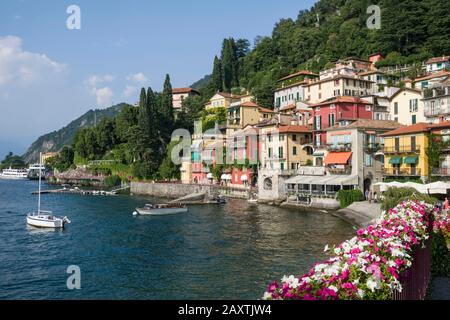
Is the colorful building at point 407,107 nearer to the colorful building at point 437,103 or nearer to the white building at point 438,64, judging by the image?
the colorful building at point 437,103

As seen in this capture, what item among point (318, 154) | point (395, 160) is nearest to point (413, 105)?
point (395, 160)

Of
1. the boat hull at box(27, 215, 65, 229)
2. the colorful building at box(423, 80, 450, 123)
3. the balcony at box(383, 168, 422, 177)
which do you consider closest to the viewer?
the boat hull at box(27, 215, 65, 229)

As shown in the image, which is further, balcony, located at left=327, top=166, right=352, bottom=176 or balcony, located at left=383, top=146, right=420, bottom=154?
balcony, located at left=327, top=166, right=352, bottom=176

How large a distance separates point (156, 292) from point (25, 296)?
681cm

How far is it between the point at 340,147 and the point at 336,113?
254 inches

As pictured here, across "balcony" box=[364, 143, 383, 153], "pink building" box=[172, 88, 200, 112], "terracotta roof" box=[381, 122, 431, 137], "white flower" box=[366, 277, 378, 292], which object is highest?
"pink building" box=[172, 88, 200, 112]

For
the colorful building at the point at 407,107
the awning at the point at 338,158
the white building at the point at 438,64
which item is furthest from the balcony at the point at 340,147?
the white building at the point at 438,64

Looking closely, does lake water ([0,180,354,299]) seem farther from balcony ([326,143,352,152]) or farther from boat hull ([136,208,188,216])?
balcony ([326,143,352,152])

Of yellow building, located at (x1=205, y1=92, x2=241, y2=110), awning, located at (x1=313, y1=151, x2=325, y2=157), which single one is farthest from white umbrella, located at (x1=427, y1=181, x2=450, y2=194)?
yellow building, located at (x1=205, y1=92, x2=241, y2=110)

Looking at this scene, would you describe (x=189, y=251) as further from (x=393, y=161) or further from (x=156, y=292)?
(x=393, y=161)

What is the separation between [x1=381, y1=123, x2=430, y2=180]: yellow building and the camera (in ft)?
151

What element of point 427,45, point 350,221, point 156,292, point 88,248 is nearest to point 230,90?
point 427,45

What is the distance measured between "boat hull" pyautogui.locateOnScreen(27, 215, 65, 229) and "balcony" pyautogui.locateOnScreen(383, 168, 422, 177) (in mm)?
37292
